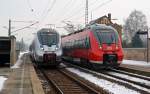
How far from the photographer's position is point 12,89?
49.9ft

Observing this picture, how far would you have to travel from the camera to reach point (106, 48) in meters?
26.1

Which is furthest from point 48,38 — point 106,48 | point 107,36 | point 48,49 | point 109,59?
point 109,59

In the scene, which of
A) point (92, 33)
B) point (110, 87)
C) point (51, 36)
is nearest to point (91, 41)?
point (92, 33)

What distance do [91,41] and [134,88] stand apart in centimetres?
1018

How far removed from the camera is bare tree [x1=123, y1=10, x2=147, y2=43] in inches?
4656

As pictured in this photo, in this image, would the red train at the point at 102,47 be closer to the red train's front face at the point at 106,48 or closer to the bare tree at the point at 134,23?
the red train's front face at the point at 106,48

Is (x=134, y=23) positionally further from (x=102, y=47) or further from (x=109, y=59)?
(x=109, y=59)

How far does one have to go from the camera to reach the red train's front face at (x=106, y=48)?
2589 cm

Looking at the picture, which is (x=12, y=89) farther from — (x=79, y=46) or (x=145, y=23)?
(x=145, y=23)

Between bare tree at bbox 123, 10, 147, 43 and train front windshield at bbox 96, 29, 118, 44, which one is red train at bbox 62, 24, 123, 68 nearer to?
train front windshield at bbox 96, 29, 118, 44

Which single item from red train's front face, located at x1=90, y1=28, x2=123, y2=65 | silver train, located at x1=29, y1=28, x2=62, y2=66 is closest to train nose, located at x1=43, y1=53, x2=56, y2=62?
silver train, located at x1=29, y1=28, x2=62, y2=66

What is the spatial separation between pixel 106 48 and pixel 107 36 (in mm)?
888

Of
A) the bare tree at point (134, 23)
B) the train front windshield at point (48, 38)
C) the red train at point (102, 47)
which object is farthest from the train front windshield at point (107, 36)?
the bare tree at point (134, 23)

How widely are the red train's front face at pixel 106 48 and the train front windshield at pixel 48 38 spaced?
179 inches
